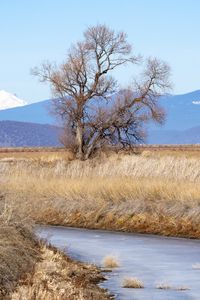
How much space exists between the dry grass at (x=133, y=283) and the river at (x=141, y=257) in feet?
0.34

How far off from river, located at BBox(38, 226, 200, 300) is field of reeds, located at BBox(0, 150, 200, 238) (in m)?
0.96

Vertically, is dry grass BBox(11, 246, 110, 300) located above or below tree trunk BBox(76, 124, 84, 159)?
below

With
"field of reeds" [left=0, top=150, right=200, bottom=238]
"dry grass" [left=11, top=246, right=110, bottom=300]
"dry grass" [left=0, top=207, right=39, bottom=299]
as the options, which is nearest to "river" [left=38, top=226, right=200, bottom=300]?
"dry grass" [left=11, top=246, right=110, bottom=300]

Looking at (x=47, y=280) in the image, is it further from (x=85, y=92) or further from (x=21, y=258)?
(x=85, y=92)

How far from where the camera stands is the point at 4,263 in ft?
40.2

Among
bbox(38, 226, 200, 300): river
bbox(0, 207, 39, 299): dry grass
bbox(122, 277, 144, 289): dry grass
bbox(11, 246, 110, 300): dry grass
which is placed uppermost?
bbox(0, 207, 39, 299): dry grass

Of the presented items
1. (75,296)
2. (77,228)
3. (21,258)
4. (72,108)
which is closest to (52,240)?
(77,228)

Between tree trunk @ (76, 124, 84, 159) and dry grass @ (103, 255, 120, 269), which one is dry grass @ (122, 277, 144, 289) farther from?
tree trunk @ (76, 124, 84, 159)

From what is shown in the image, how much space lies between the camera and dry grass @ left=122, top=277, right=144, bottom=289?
13.7m

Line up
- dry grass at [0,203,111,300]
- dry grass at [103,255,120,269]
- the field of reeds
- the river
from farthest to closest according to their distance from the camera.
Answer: the field of reeds < dry grass at [103,255,120,269] < the river < dry grass at [0,203,111,300]

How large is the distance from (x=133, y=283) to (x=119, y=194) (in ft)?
42.6

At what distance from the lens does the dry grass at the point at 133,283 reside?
13659 mm

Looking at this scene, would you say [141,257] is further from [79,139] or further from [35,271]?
[79,139]

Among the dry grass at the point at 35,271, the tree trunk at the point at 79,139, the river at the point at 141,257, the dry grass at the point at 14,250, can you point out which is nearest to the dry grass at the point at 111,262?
the river at the point at 141,257
